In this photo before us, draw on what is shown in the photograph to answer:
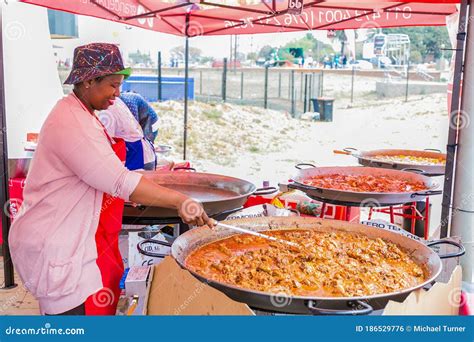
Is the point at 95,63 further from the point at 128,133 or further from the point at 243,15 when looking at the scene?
the point at 243,15

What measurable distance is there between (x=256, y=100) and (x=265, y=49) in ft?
23.3

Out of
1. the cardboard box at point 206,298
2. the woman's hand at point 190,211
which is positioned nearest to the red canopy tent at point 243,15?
the woman's hand at point 190,211

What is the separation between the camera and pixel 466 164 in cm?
345

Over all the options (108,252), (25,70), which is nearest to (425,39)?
(25,70)

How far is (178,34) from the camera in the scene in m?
6.43

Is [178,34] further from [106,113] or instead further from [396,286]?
[396,286]

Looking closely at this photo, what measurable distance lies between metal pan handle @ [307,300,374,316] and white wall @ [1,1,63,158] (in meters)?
4.85

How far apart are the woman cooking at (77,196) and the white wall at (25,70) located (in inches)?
149

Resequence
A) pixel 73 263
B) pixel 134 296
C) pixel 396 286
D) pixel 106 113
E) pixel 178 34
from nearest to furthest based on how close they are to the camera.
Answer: pixel 396 286 → pixel 73 263 → pixel 134 296 → pixel 106 113 → pixel 178 34

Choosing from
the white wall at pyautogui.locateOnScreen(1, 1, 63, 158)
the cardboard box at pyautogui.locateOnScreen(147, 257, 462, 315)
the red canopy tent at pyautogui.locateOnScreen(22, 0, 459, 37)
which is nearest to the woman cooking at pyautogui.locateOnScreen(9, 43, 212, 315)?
the cardboard box at pyautogui.locateOnScreen(147, 257, 462, 315)

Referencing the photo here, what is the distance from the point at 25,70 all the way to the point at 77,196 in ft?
14.7

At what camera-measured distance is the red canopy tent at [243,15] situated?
4832mm

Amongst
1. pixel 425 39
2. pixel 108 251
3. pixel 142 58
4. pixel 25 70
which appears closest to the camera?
pixel 108 251
